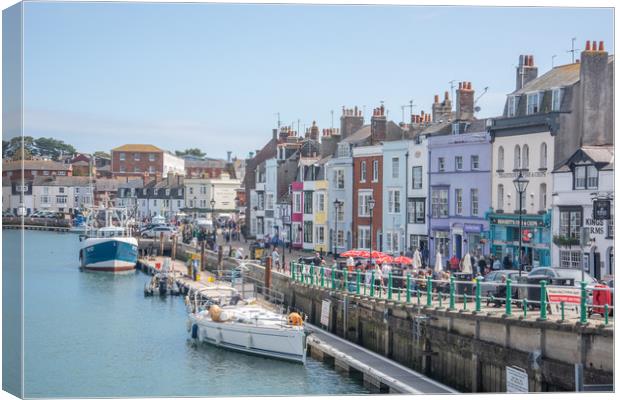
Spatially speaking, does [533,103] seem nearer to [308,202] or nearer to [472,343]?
[472,343]

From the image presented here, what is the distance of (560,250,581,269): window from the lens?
2859cm

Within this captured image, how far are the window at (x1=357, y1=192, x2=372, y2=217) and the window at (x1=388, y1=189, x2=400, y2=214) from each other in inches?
75.8

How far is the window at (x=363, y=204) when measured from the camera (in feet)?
144

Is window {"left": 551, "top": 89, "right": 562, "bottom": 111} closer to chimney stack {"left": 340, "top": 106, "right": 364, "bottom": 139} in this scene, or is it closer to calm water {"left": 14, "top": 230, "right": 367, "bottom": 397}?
calm water {"left": 14, "top": 230, "right": 367, "bottom": 397}

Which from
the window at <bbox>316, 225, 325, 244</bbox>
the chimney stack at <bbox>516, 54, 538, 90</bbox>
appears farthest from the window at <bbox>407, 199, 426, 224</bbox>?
the window at <bbox>316, 225, 325, 244</bbox>

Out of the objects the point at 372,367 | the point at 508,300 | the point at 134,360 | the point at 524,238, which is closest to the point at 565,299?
the point at 508,300

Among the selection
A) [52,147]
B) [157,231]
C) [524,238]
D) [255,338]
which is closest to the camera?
[52,147]

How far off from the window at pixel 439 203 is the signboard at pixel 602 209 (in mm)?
15166

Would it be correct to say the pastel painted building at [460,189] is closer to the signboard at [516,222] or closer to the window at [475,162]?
the window at [475,162]

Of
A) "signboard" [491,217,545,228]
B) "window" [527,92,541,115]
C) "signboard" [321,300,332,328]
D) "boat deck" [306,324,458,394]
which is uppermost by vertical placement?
"window" [527,92,541,115]

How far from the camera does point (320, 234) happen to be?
50062mm

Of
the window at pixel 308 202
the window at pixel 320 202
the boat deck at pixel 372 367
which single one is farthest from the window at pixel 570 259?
the window at pixel 308 202

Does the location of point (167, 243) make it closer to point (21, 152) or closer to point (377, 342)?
point (377, 342)

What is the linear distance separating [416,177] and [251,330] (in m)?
13.9
